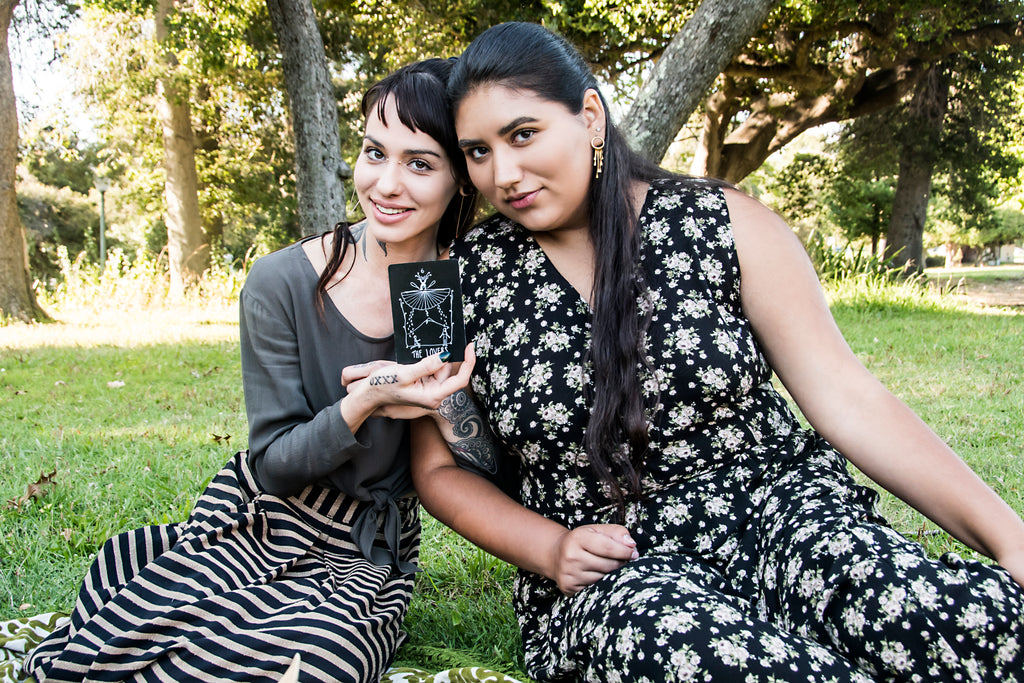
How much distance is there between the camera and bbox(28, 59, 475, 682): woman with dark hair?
1.83 meters

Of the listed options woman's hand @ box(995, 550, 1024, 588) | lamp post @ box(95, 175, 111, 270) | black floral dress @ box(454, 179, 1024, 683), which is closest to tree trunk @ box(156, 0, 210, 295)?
lamp post @ box(95, 175, 111, 270)

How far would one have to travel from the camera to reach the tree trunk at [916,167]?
45.4 feet

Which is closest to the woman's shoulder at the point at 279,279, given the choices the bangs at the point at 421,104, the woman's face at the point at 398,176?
the woman's face at the point at 398,176

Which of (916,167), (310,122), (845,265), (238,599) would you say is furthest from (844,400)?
(916,167)

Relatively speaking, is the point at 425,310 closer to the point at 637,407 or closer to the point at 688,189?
the point at 637,407

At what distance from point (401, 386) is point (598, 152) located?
788 mm

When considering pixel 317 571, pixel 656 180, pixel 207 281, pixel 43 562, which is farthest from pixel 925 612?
pixel 207 281

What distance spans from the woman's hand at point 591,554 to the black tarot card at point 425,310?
1.76ft

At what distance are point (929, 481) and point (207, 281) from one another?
12.7 metres

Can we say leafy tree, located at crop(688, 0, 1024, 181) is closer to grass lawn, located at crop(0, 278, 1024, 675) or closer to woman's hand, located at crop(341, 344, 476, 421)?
grass lawn, located at crop(0, 278, 1024, 675)

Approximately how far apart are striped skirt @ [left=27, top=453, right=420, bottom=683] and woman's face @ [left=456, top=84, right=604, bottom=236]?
95 centimetres

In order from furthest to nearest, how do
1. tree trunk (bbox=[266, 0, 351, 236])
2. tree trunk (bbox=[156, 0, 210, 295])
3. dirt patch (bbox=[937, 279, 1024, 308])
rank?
dirt patch (bbox=[937, 279, 1024, 308]) → tree trunk (bbox=[156, 0, 210, 295]) → tree trunk (bbox=[266, 0, 351, 236])

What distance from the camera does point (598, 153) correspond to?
2.09m

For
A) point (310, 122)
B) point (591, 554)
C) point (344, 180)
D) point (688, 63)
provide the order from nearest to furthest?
point (591, 554)
point (688, 63)
point (310, 122)
point (344, 180)
